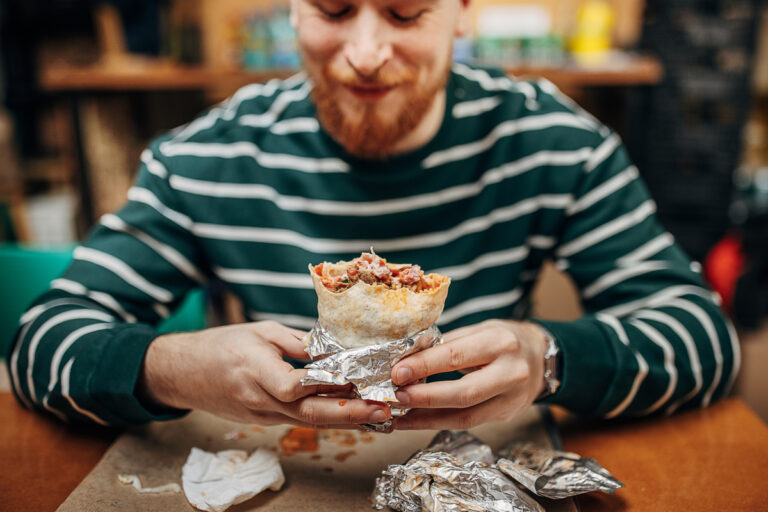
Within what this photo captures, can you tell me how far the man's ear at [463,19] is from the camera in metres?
1.39

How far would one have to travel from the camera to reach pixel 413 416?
933mm

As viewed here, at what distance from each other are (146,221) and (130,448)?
562 millimetres

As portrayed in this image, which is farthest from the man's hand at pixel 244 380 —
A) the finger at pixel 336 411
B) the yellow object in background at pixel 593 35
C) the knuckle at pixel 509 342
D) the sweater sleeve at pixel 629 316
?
the yellow object in background at pixel 593 35

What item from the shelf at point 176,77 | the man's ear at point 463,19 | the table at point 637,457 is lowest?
the table at point 637,457

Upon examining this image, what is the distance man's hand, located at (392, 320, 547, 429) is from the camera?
0.88 meters

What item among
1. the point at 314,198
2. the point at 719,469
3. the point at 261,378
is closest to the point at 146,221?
the point at 314,198

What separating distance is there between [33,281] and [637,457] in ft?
5.36

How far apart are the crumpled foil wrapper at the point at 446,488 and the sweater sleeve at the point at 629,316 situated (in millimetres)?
246

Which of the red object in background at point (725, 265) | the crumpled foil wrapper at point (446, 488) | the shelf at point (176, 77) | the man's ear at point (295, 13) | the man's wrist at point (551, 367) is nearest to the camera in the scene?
the crumpled foil wrapper at point (446, 488)

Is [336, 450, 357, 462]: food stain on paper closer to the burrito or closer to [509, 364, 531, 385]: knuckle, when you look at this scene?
the burrito

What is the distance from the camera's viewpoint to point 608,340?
1.10 m

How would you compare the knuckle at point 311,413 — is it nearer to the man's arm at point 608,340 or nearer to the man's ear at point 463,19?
the man's arm at point 608,340

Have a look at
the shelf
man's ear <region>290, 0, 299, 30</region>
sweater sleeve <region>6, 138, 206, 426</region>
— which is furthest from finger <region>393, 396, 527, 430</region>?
the shelf

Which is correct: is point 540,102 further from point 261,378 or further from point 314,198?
point 261,378
